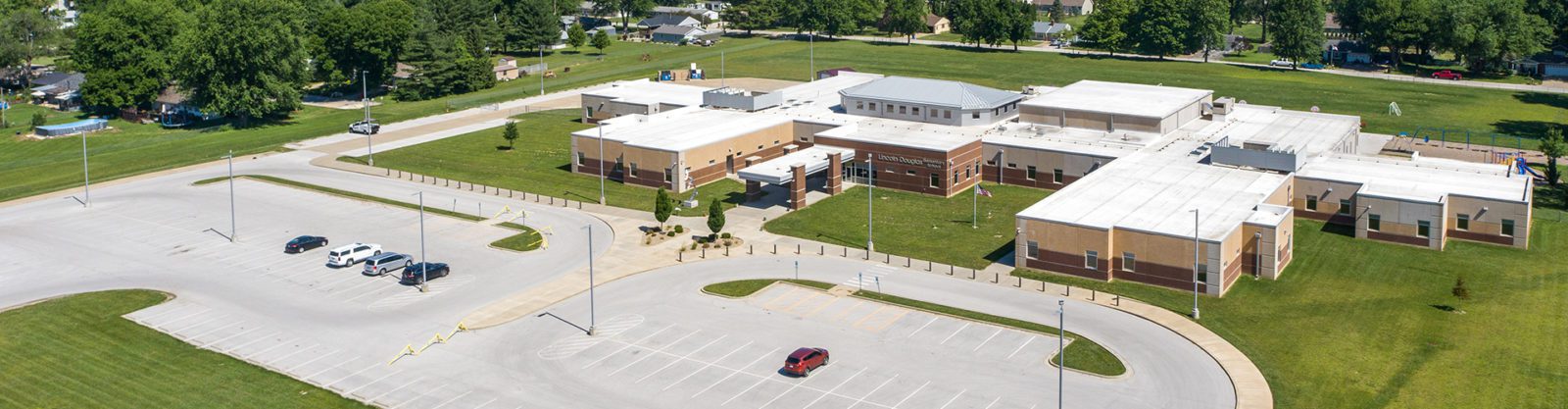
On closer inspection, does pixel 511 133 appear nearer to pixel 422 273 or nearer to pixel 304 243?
pixel 304 243

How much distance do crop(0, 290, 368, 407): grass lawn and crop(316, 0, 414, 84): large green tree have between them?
3708 inches

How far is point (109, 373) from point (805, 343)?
115 ft

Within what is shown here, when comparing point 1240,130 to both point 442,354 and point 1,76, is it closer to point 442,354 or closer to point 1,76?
point 442,354

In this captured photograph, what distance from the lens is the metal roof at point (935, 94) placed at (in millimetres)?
116500

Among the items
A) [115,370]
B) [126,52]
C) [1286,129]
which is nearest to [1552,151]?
[1286,129]

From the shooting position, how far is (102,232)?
306 ft

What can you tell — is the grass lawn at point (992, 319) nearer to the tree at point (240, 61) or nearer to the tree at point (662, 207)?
the tree at point (662, 207)

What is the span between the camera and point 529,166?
11756 centimetres

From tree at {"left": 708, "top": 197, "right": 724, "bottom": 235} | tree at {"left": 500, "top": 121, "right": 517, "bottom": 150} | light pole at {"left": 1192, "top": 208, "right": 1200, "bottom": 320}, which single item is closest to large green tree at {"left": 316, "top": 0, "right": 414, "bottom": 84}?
tree at {"left": 500, "top": 121, "right": 517, "bottom": 150}

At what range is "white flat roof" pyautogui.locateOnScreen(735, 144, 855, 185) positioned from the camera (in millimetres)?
98875

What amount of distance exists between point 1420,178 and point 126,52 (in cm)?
13966

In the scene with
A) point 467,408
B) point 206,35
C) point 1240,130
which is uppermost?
point 206,35

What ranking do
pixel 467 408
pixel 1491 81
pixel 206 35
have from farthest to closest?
1. pixel 1491 81
2. pixel 206 35
3. pixel 467 408

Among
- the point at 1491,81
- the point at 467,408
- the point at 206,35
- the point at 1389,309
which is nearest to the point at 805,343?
the point at 467,408
